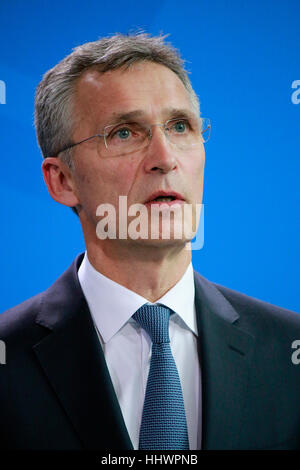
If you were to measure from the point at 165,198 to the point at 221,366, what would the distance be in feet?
1.90

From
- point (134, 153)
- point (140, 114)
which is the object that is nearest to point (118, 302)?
point (134, 153)

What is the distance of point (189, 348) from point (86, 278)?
449mm

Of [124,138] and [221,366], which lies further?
[124,138]

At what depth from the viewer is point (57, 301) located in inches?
75.1

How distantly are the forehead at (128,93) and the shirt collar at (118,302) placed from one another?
567 millimetres

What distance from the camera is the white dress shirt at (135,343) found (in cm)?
170

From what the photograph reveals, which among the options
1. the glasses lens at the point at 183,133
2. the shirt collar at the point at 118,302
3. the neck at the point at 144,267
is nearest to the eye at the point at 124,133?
the glasses lens at the point at 183,133

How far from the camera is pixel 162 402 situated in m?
1.65

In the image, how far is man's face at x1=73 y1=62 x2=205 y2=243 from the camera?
1791 millimetres

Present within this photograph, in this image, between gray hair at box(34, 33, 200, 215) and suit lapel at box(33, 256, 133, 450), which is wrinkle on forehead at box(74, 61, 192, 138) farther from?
suit lapel at box(33, 256, 133, 450)

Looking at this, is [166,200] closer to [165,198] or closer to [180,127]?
[165,198]

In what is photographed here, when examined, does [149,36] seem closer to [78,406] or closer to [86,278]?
[86,278]

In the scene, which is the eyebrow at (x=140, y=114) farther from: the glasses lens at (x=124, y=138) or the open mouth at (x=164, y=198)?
the open mouth at (x=164, y=198)

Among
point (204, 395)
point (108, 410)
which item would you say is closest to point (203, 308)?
point (204, 395)
